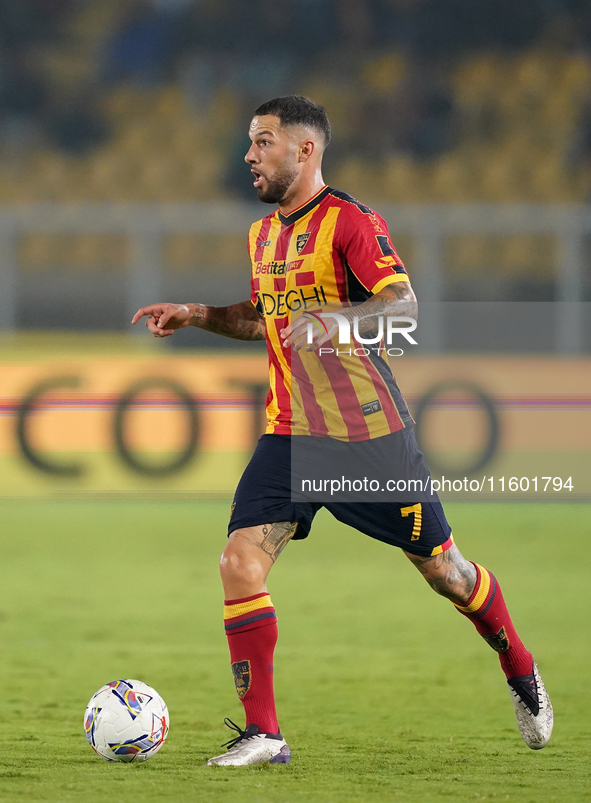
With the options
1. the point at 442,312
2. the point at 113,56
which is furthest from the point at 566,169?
the point at 113,56

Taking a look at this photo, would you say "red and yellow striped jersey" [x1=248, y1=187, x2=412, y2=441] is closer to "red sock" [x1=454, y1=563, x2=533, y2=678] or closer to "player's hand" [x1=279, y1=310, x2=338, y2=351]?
"player's hand" [x1=279, y1=310, x2=338, y2=351]

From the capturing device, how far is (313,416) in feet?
11.1

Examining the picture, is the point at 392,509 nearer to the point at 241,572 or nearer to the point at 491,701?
the point at 241,572

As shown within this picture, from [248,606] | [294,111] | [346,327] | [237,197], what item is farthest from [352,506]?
[237,197]

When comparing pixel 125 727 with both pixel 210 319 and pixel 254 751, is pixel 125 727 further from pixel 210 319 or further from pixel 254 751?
pixel 210 319

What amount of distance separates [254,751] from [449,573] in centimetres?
79

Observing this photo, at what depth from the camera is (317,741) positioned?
11.3ft

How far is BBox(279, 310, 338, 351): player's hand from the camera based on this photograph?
119 inches

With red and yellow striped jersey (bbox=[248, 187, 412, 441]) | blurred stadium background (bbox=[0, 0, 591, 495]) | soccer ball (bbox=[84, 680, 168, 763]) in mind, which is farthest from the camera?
blurred stadium background (bbox=[0, 0, 591, 495])

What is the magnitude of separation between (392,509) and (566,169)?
454 inches

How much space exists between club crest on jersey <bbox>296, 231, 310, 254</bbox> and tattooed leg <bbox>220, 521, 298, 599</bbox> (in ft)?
2.70

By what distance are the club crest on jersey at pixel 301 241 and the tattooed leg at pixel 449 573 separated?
95 cm

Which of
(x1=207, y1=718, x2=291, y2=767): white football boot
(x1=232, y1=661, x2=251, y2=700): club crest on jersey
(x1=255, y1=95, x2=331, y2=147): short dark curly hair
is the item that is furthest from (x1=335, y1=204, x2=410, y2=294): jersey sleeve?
(x1=207, y1=718, x2=291, y2=767): white football boot

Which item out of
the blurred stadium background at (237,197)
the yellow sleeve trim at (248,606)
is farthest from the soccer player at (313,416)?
the blurred stadium background at (237,197)
